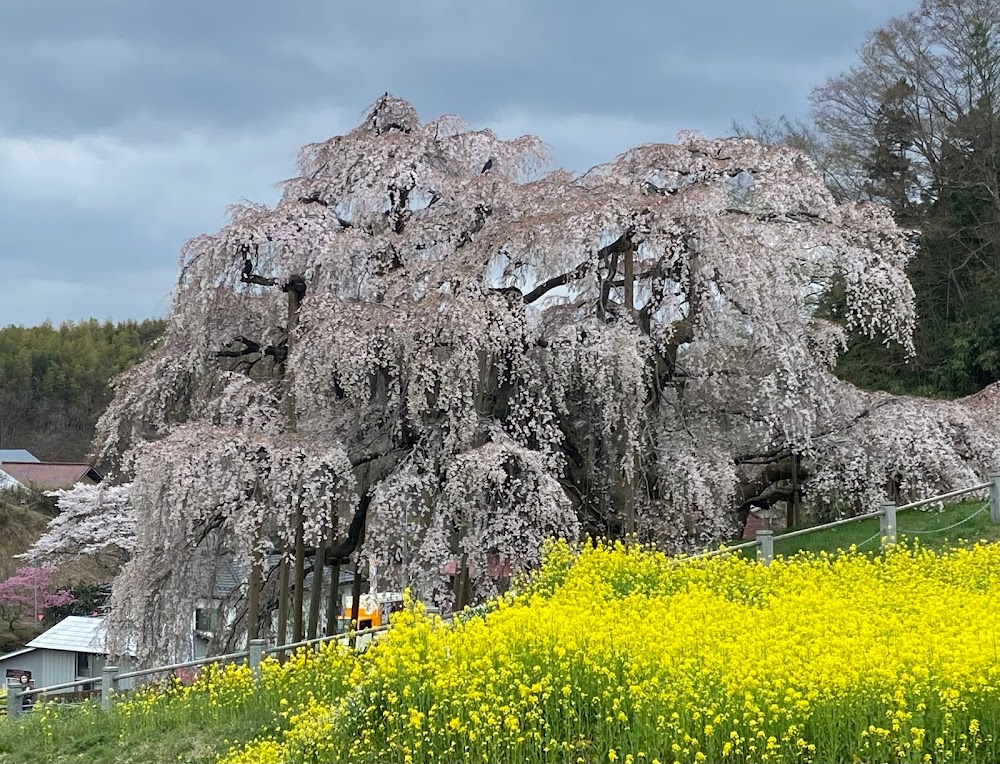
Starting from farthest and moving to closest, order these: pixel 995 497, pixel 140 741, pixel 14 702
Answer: pixel 995 497 → pixel 14 702 → pixel 140 741

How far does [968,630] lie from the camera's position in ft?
22.2

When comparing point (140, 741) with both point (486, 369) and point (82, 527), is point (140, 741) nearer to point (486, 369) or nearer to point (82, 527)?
point (486, 369)

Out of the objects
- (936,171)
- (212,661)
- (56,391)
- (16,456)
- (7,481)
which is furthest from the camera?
(56,391)

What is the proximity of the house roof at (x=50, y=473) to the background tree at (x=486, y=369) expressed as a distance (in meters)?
41.3

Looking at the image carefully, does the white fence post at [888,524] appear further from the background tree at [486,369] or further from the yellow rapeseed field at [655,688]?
the yellow rapeseed field at [655,688]

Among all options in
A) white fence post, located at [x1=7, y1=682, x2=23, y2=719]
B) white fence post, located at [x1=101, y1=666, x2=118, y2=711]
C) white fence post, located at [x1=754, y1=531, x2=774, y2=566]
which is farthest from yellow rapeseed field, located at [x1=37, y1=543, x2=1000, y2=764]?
white fence post, located at [x1=754, y1=531, x2=774, y2=566]

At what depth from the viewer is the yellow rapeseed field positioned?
5578 mm

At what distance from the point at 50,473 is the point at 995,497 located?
53703 millimetres

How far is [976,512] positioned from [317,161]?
425 inches

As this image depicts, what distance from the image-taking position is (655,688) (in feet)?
19.6

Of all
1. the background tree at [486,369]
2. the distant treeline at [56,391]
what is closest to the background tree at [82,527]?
the background tree at [486,369]

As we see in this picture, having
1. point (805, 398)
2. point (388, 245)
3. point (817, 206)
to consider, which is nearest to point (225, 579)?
point (388, 245)

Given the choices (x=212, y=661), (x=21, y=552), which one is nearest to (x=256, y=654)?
(x=212, y=661)

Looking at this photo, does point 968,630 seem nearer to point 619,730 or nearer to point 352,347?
point 619,730
